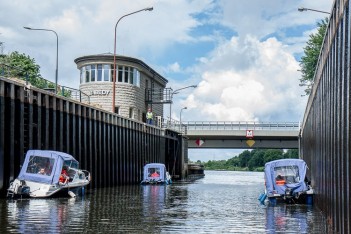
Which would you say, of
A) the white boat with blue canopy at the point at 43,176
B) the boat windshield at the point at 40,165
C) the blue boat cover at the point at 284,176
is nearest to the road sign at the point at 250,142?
the blue boat cover at the point at 284,176

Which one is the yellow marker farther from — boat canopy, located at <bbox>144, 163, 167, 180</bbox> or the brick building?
boat canopy, located at <bbox>144, 163, 167, 180</bbox>

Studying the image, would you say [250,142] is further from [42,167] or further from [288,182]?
[42,167]

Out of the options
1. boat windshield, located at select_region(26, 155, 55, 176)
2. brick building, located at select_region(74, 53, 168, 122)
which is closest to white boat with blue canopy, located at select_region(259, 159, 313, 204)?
boat windshield, located at select_region(26, 155, 55, 176)

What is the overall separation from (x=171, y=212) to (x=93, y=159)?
2050 centimetres

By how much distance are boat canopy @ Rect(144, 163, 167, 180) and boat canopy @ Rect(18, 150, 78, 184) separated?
2540 centimetres

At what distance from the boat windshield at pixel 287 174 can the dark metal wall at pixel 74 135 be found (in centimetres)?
1327

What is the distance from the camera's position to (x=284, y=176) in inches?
1144

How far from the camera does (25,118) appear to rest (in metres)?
31.2

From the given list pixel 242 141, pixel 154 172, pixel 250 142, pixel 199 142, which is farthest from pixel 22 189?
pixel 199 142

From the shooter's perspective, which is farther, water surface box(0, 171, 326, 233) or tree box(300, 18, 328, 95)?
tree box(300, 18, 328, 95)

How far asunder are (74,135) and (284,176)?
51.0 ft

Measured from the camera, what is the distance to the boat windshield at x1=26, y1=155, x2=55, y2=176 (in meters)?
28.6

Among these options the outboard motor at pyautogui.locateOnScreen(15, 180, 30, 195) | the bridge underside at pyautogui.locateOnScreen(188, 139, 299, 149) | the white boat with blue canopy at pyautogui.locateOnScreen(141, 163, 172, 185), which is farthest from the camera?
the bridge underside at pyautogui.locateOnScreen(188, 139, 299, 149)

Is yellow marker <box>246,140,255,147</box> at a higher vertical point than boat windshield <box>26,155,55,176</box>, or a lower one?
higher
